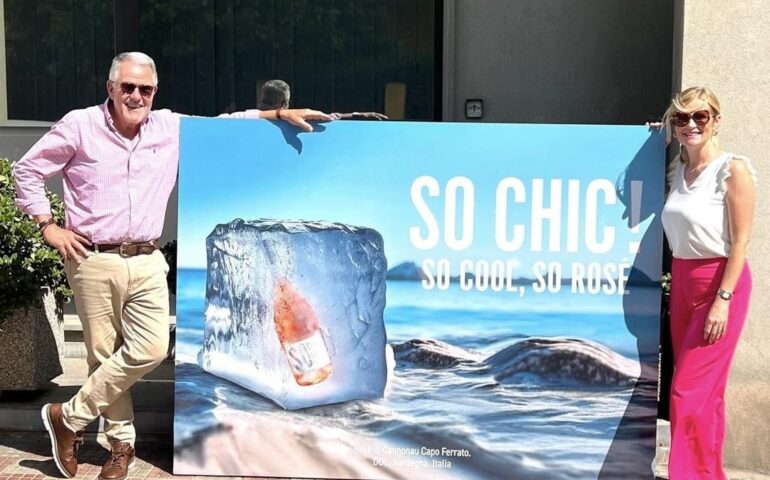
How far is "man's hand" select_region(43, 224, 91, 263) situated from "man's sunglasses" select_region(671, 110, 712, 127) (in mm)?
2518

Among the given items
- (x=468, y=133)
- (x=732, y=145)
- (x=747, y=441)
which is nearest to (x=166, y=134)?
(x=468, y=133)

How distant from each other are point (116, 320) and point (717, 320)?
2577 mm

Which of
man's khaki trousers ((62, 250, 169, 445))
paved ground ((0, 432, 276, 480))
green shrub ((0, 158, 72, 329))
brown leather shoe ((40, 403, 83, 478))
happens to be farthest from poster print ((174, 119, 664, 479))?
green shrub ((0, 158, 72, 329))

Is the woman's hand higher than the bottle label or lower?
higher

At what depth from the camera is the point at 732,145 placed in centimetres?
386

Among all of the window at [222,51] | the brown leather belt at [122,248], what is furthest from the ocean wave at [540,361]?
the window at [222,51]

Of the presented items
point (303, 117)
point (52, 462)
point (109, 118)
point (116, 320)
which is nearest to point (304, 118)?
point (303, 117)

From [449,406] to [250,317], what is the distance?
3.19ft

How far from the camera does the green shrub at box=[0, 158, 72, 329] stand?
4.35 meters

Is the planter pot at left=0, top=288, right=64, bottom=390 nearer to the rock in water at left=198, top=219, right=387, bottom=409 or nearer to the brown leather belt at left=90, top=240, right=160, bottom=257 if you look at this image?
the brown leather belt at left=90, top=240, right=160, bottom=257

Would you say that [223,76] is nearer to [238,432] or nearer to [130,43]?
[130,43]

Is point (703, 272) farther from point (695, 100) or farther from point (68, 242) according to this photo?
point (68, 242)

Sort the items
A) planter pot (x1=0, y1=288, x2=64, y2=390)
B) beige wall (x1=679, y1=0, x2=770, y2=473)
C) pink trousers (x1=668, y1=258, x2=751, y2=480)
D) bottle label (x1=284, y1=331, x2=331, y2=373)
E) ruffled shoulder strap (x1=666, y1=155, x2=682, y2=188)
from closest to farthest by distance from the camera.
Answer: pink trousers (x1=668, y1=258, x2=751, y2=480), ruffled shoulder strap (x1=666, y1=155, x2=682, y2=188), bottle label (x1=284, y1=331, x2=331, y2=373), beige wall (x1=679, y1=0, x2=770, y2=473), planter pot (x1=0, y1=288, x2=64, y2=390)

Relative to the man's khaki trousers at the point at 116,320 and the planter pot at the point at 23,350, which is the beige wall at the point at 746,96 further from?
the planter pot at the point at 23,350
